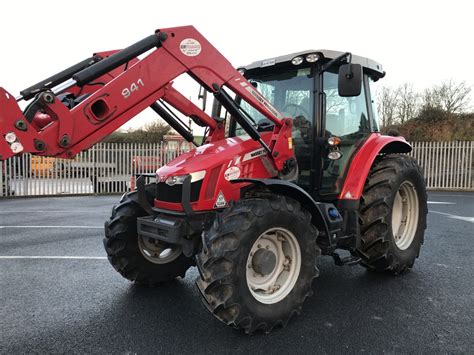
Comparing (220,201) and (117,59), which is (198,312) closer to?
(220,201)

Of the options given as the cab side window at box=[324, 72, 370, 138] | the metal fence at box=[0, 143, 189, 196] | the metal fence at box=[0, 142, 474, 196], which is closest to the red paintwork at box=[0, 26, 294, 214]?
the cab side window at box=[324, 72, 370, 138]

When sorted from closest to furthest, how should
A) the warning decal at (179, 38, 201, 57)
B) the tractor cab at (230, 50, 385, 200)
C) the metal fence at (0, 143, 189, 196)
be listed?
1. the warning decal at (179, 38, 201, 57)
2. the tractor cab at (230, 50, 385, 200)
3. the metal fence at (0, 143, 189, 196)

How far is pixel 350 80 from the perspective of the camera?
3434 millimetres

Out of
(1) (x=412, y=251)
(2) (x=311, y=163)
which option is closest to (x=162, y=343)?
(2) (x=311, y=163)

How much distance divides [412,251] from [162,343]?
310cm

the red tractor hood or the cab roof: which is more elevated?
the cab roof

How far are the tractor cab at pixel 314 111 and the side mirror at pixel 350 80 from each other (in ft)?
0.86

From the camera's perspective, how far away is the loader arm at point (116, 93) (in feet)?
8.11

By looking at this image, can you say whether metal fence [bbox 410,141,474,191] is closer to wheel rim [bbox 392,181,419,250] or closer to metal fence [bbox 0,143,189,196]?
metal fence [bbox 0,143,189,196]

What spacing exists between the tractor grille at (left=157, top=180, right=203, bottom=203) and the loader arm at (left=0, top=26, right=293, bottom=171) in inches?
27.6

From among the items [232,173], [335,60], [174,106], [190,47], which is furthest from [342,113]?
[190,47]

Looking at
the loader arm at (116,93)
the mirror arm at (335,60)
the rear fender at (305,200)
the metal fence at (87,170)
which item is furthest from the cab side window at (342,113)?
the metal fence at (87,170)

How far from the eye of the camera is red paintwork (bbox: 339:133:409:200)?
152 inches

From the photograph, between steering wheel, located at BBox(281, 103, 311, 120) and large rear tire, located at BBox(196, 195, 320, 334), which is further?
steering wheel, located at BBox(281, 103, 311, 120)
